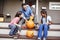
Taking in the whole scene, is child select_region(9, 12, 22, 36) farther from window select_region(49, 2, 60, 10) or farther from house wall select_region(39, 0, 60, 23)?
window select_region(49, 2, 60, 10)

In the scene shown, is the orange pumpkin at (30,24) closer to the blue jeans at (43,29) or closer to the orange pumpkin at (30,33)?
the orange pumpkin at (30,33)

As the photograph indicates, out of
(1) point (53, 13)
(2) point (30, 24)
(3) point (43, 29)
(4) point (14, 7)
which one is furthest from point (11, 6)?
(3) point (43, 29)

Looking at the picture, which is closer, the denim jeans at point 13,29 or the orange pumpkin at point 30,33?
the denim jeans at point 13,29

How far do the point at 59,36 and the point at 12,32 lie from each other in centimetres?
171

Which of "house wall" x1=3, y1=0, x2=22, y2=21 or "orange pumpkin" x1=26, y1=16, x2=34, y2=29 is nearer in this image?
"orange pumpkin" x1=26, y1=16, x2=34, y2=29

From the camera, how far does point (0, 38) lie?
6797mm

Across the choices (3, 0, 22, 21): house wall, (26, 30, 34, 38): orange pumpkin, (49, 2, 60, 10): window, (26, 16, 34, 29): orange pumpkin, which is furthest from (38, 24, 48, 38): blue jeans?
(3, 0, 22, 21): house wall

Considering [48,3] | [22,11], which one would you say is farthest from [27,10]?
[48,3]

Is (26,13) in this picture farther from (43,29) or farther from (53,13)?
(53,13)

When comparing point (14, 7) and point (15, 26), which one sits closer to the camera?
point (15, 26)

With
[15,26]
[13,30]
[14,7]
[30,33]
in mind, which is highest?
[14,7]

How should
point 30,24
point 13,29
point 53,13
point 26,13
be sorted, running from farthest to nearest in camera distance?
point 53,13, point 26,13, point 30,24, point 13,29

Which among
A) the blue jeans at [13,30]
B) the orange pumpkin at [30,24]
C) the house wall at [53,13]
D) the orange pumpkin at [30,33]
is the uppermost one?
the house wall at [53,13]

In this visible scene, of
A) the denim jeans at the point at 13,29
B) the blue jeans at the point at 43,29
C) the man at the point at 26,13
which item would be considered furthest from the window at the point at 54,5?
the denim jeans at the point at 13,29
